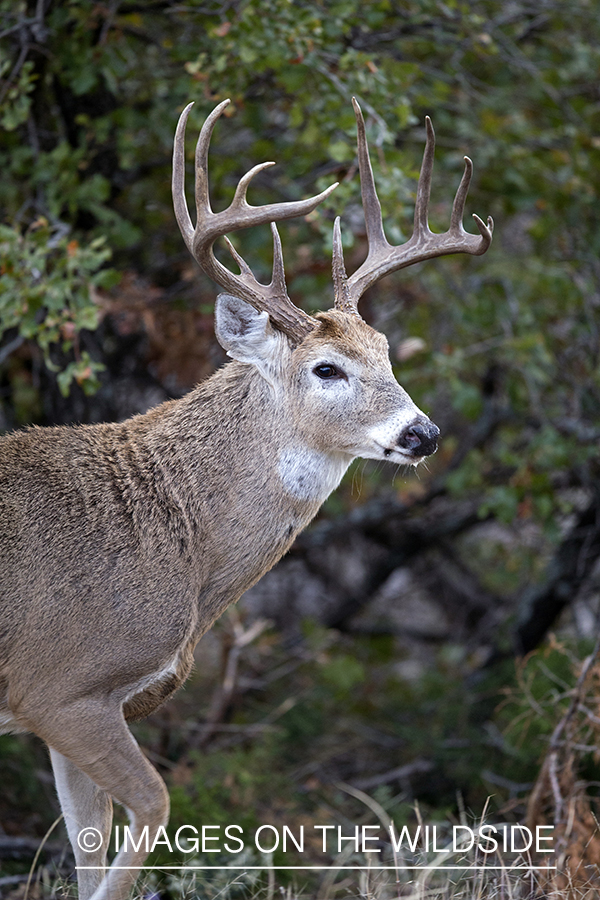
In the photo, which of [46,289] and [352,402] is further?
[46,289]

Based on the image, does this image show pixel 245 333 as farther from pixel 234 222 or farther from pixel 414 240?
pixel 414 240

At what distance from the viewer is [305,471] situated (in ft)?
12.6

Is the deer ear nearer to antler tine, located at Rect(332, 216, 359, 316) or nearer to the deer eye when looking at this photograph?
the deer eye

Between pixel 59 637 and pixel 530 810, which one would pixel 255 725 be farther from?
pixel 59 637

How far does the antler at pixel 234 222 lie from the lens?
3.70 meters

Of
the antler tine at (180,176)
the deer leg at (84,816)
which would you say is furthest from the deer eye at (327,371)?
the deer leg at (84,816)

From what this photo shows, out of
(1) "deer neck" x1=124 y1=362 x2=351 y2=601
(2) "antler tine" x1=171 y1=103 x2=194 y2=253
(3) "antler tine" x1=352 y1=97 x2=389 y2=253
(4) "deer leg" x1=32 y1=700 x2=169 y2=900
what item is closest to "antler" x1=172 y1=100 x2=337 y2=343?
(2) "antler tine" x1=171 y1=103 x2=194 y2=253

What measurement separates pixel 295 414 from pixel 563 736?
2.54m

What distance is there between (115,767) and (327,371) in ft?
5.56

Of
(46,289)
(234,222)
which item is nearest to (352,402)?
(234,222)

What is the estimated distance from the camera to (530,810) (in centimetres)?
474

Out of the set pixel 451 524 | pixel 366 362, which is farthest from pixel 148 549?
pixel 451 524

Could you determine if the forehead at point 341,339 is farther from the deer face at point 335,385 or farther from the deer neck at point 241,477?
the deer neck at point 241,477

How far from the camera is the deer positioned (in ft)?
11.1
